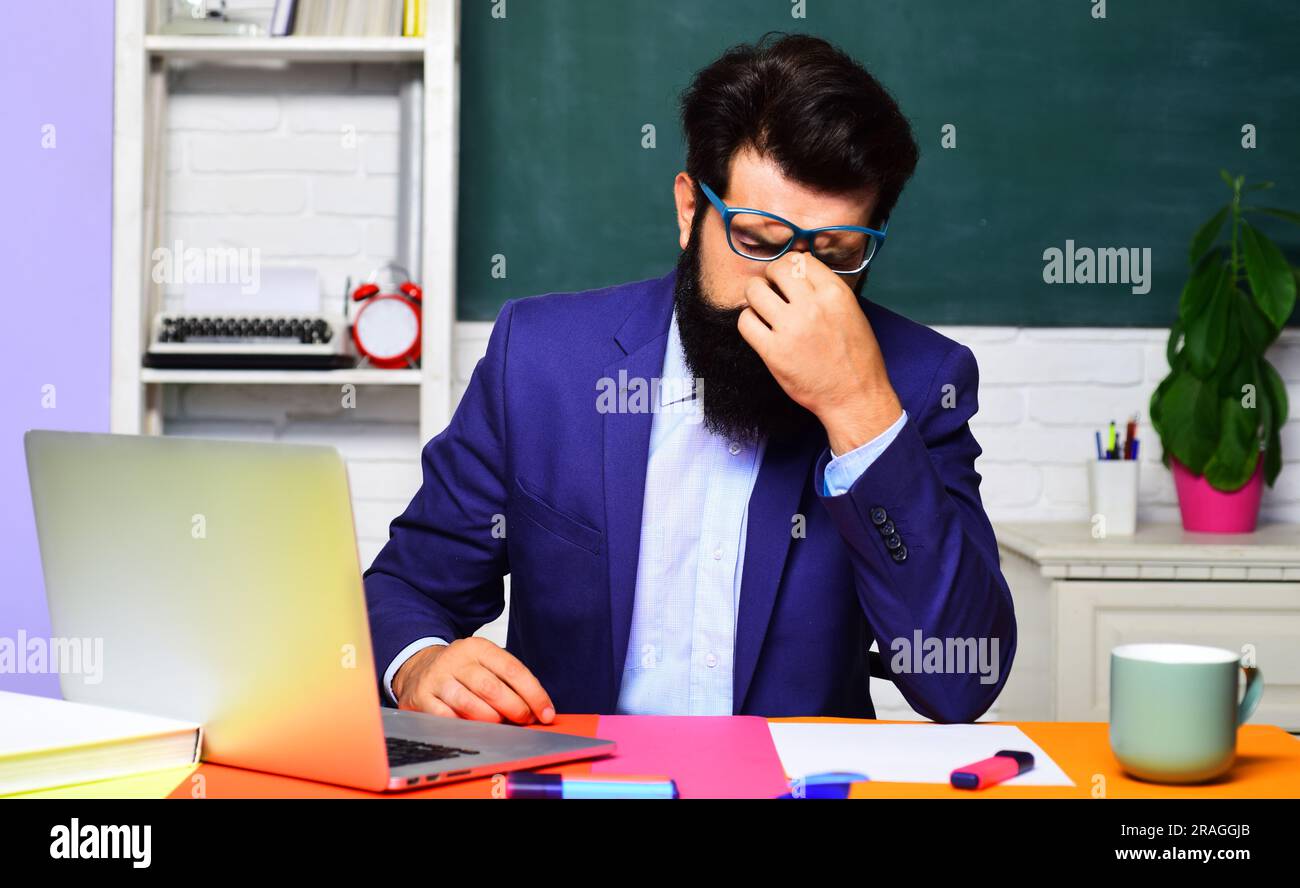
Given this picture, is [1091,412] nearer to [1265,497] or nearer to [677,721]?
[1265,497]

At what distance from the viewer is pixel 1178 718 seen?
0.92 metres

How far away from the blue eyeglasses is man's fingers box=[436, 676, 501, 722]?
0.57 meters

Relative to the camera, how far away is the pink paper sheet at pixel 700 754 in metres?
0.92

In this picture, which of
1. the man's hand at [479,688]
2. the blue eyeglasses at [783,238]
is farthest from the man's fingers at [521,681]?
the blue eyeglasses at [783,238]

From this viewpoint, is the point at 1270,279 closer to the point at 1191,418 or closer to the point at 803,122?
the point at 1191,418

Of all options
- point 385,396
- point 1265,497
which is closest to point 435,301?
point 385,396

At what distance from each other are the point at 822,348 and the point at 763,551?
0.25 meters

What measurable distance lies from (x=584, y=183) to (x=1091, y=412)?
1.16 meters

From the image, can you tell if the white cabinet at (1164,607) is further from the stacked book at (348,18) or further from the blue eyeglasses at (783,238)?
the stacked book at (348,18)

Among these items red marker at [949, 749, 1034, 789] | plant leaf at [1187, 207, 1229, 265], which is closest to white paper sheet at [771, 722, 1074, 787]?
red marker at [949, 749, 1034, 789]

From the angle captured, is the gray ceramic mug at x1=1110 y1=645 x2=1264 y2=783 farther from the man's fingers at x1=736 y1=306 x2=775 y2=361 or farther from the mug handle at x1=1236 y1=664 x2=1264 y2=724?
the man's fingers at x1=736 y1=306 x2=775 y2=361

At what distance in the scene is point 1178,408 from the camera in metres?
2.44

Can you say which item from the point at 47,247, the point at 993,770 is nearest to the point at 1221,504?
the point at 993,770

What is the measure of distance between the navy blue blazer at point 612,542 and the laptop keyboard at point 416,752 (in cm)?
32
